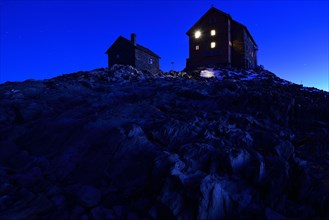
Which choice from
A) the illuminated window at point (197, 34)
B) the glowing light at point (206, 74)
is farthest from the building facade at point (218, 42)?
the glowing light at point (206, 74)

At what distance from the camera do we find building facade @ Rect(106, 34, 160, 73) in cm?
5044

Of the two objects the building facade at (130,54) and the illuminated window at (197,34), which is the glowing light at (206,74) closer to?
the illuminated window at (197,34)

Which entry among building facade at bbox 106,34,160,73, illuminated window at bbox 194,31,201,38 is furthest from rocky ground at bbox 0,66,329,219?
illuminated window at bbox 194,31,201,38

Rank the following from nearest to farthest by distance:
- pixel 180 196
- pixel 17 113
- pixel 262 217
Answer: pixel 262 217, pixel 180 196, pixel 17 113

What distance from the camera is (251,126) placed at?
14.4m

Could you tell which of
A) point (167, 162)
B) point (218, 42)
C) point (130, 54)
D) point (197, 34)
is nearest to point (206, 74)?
point (218, 42)

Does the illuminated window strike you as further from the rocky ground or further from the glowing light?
the rocky ground

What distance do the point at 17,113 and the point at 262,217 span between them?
18.5 meters

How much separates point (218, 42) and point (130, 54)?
67.2 ft

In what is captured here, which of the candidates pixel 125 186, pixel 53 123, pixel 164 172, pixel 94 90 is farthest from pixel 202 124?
pixel 94 90

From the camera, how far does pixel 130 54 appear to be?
50750 millimetres

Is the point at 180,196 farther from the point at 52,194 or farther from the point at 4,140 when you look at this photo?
the point at 4,140

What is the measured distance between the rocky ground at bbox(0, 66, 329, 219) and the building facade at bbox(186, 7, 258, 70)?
3407 cm

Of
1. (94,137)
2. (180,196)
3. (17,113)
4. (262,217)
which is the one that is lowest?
(262,217)
